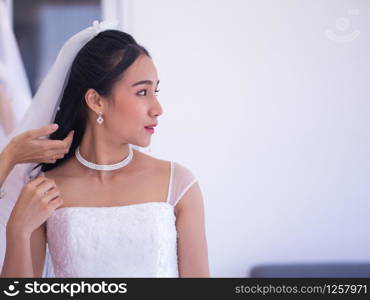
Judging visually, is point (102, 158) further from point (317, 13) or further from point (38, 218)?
point (317, 13)

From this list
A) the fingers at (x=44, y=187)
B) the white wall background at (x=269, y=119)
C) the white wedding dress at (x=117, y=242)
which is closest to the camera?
the fingers at (x=44, y=187)

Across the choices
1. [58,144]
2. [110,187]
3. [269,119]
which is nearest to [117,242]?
[110,187]

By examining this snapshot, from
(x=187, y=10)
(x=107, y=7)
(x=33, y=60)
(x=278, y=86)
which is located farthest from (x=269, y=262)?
(x=33, y=60)

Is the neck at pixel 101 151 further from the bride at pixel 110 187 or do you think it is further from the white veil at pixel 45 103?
the white veil at pixel 45 103

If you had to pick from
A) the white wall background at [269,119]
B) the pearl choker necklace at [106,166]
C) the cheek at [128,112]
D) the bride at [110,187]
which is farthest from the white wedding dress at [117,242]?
the white wall background at [269,119]

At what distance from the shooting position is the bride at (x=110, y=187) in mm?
1310

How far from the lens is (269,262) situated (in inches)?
61.4

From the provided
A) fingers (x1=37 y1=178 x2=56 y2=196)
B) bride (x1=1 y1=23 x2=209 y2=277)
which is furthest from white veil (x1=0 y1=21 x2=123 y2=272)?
fingers (x1=37 y1=178 x2=56 y2=196)

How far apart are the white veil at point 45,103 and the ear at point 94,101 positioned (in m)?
0.11

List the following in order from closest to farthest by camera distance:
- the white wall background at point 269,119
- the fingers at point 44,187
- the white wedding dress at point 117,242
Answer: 1. the fingers at point 44,187
2. the white wedding dress at point 117,242
3. the white wall background at point 269,119

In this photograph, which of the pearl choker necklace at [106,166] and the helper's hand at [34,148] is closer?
the helper's hand at [34,148]

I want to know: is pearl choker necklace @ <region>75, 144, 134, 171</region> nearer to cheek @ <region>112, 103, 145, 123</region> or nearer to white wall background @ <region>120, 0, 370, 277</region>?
cheek @ <region>112, 103, 145, 123</region>

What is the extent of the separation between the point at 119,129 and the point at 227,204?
486mm

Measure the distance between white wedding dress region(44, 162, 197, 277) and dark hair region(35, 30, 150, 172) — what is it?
0.21 metres
